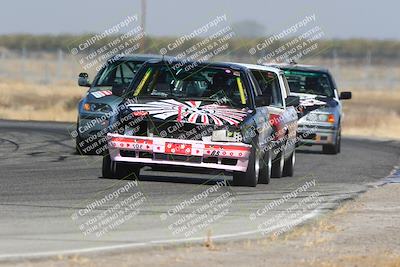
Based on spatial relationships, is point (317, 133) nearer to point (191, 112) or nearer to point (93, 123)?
point (93, 123)

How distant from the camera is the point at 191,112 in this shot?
1492cm

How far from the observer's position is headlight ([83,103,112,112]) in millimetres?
19484

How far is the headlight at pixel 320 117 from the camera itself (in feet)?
78.8

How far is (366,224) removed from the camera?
1175 centimetres

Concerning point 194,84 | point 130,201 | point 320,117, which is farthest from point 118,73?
point 130,201

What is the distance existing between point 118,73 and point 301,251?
1164 centimetres

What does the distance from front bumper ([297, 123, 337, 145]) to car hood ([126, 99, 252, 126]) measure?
29.0 ft

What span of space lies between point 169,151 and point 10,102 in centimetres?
3216

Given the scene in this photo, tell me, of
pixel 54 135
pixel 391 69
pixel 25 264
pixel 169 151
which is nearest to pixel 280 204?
pixel 169 151

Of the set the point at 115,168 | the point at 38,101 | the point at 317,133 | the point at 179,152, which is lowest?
the point at 38,101

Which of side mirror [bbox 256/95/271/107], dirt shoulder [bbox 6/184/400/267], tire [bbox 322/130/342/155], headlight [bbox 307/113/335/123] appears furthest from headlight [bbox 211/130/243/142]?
tire [bbox 322/130/342/155]

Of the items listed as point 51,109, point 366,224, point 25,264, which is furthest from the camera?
point 51,109

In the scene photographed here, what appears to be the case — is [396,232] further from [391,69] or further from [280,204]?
[391,69]

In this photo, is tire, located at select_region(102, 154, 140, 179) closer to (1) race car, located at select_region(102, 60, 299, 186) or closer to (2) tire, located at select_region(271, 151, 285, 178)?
(1) race car, located at select_region(102, 60, 299, 186)
